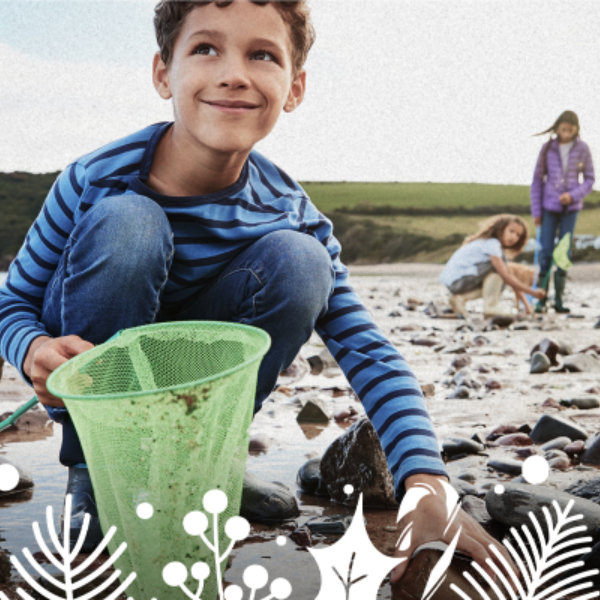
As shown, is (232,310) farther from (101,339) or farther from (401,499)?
(401,499)

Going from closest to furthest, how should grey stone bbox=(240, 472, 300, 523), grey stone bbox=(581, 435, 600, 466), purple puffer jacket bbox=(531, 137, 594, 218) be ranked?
grey stone bbox=(240, 472, 300, 523)
grey stone bbox=(581, 435, 600, 466)
purple puffer jacket bbox=(531, 137, 594, 218)

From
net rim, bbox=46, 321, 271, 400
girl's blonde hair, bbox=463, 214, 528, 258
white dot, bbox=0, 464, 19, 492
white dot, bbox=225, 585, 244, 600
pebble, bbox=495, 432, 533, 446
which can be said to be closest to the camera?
net rim, bbox=46, 321, 271, 400

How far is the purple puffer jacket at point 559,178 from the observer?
711cm

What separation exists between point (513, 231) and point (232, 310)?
6.26 m

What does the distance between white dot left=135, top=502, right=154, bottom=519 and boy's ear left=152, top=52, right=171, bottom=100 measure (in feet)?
3.38

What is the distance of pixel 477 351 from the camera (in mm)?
4820

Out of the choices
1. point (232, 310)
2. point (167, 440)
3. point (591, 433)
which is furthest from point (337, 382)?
point (167, 440)

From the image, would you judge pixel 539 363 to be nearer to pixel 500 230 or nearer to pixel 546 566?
pixel 546 566

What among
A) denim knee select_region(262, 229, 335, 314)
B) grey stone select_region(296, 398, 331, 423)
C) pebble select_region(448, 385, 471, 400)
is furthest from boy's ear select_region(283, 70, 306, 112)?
pebble select_region(448, 385, 471, 400)

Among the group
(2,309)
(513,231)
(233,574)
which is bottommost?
(513,231)

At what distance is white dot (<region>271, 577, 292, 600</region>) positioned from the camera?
1.50 m

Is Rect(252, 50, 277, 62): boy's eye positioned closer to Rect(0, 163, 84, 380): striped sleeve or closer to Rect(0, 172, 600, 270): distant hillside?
Rect(0, 163, 84, 380): striped sleeve

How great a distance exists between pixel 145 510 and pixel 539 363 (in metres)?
3.02

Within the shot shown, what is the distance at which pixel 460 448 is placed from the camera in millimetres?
2469
